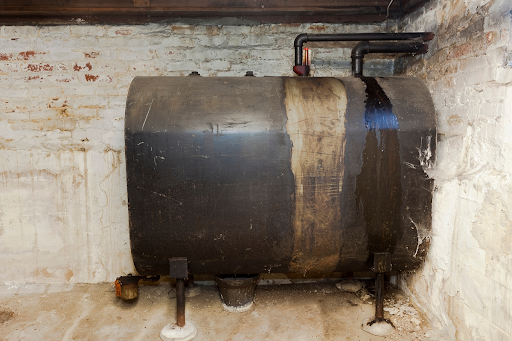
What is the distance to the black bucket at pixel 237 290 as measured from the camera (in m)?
1.95

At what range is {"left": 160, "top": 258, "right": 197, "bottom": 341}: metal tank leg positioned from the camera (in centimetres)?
168

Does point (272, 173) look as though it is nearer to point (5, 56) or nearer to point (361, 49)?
point (361, 49)

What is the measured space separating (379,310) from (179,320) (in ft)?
3.62

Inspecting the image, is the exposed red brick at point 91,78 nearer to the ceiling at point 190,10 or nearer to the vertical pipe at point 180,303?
the ceiling at point 190,10

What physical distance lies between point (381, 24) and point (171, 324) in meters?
2.36

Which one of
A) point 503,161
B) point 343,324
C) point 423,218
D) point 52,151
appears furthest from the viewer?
point 52,151

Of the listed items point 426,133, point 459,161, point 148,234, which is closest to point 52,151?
point 148,234

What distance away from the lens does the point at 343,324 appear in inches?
73.5

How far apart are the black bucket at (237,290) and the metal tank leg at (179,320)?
0.25 m

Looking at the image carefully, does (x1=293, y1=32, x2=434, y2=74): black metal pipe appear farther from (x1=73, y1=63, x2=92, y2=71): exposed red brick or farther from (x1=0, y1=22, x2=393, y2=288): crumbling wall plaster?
(x1=73, y1=63, x2=92, y2=71): exposed red brick

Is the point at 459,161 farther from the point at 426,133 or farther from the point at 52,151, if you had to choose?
the point at 52,151

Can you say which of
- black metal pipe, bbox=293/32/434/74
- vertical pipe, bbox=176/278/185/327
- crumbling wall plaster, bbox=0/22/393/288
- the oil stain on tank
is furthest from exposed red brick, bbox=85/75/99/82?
the oil stain on tank

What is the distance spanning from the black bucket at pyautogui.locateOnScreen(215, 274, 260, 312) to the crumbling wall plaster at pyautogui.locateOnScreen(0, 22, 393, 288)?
85 cm

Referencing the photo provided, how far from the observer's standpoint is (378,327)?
5.90 ft
